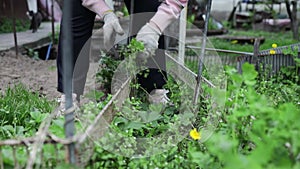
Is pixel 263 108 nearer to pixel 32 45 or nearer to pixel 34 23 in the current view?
pixel 32 45

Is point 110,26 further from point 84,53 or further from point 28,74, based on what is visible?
point 28,74

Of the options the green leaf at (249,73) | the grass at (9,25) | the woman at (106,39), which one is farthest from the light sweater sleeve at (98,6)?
the grass at (9,25)

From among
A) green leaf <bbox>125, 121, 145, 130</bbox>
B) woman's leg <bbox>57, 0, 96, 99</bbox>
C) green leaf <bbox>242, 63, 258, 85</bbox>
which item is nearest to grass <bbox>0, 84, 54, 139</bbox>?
woman's leg <bbox>57, 0, 96, 99</bbox>

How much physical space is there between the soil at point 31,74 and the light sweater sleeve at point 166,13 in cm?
132

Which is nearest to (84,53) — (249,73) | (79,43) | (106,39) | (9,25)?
(79,43)

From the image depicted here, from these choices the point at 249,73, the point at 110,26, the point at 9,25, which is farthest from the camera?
the point at 9,25

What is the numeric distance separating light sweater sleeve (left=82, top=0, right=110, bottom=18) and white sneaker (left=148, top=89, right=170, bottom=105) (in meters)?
0.43

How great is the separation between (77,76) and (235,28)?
417 inches

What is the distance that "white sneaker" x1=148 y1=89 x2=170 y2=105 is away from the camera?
5.67 feet

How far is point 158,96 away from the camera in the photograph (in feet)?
5.77

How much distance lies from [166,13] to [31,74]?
2347mm

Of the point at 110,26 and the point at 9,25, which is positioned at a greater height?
the point at 110,26

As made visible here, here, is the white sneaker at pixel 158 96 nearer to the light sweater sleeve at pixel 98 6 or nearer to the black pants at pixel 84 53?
the black pants at pixel 84 53

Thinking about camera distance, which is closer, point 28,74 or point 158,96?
point 158,96
